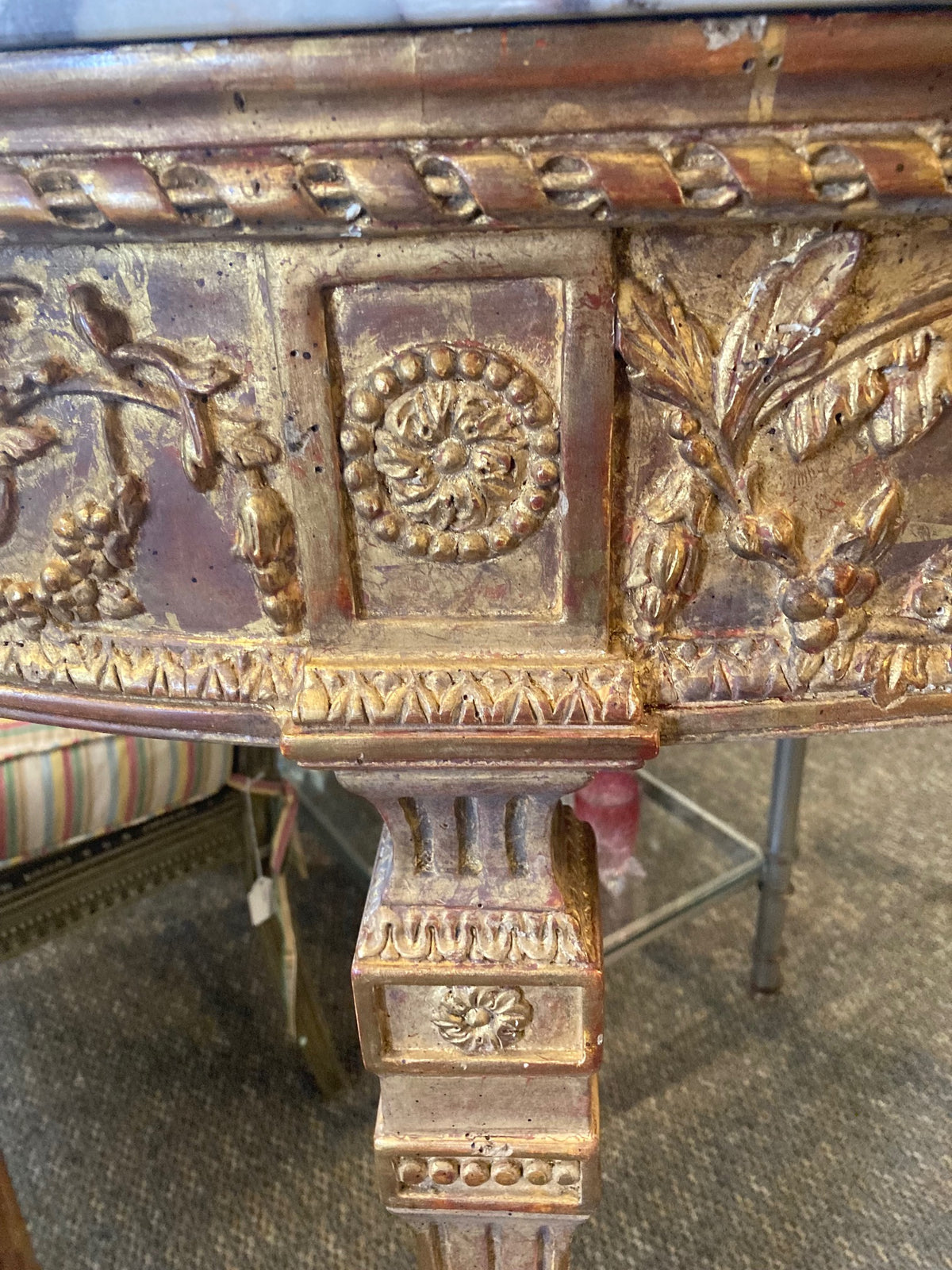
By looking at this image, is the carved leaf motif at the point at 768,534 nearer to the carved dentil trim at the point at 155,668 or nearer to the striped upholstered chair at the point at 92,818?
the carved dentil trim at the point at 155,668

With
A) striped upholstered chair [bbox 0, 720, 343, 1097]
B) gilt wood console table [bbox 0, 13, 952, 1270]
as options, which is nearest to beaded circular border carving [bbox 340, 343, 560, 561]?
gilt wood console table [bbox 0, 13, 952, 1270]

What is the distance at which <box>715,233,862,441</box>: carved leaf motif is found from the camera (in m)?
0.31

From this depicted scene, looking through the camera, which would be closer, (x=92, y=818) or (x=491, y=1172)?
(x=491, y=1172)

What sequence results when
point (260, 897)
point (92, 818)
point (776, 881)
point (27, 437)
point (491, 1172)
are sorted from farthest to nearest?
point (776, 881), point (260, 897), point (92, 818), point (491, 1172), point (27, 437)

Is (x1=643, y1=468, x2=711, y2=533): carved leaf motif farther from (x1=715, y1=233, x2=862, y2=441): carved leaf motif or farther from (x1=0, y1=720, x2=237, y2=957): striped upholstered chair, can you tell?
(x1=0, y1=720, x2=237, y2=957): striped upholstered chair

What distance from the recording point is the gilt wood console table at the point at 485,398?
0.28 m

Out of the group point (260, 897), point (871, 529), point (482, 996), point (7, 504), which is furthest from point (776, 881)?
point (7, 504)

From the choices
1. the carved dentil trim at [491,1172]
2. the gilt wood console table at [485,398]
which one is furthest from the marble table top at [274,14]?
the carved dentil trim at [491,1172]

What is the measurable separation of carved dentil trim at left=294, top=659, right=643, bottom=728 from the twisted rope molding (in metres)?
0.16

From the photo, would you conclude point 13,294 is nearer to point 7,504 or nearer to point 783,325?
point 7,504

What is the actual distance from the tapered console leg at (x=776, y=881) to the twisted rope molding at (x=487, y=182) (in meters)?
0.81

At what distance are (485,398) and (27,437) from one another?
0.59 feet

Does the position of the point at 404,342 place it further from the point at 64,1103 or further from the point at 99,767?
the point at 64,1103

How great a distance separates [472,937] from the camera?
1.49 ft
